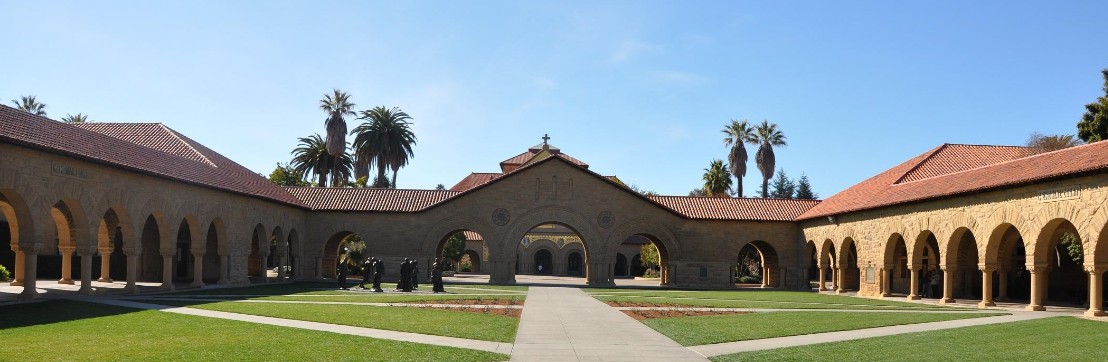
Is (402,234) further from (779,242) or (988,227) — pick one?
(988,227)

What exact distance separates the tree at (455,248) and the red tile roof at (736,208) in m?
21.3

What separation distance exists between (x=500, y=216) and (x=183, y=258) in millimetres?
14298

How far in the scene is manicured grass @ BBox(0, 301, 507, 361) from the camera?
40.8 ft

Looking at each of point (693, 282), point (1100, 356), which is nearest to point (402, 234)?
point (693, 282)

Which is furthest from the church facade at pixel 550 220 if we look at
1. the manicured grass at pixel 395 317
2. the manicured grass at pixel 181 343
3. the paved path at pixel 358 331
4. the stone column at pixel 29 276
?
the manicured grass at pixel 181 343

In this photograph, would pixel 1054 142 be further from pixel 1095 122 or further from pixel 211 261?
pixel 211 261

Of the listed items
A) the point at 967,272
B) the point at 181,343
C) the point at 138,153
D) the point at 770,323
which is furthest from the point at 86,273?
the point at 967,272

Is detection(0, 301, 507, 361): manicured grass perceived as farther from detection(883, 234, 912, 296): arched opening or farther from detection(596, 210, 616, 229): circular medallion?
detection(883, 234, 912, 296): arched opening

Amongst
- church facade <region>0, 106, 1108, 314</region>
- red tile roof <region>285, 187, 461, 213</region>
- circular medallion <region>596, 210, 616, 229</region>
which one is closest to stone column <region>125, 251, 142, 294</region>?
church facade <region>0, 106, 1108, 314</region>

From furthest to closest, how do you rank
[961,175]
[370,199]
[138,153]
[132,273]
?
[370,199], [961,175], [138,153], [132,273]

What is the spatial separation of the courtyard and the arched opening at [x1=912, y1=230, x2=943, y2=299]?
568 cm

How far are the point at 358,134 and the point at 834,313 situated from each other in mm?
53864

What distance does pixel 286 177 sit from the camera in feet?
→ 233

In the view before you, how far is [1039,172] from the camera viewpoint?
81.7ft
